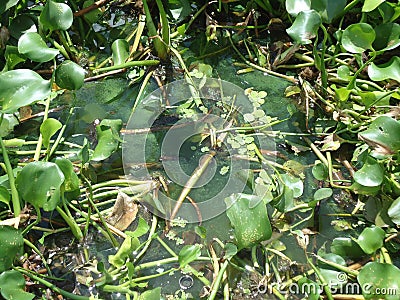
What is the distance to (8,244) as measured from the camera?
104 cm

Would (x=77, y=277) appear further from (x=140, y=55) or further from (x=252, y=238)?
(x=140, y=55)

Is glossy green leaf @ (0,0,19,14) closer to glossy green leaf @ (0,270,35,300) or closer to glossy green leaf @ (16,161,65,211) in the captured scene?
glossy green leaf @ (16,161,65,211)

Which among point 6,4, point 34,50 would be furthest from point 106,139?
point 6,4

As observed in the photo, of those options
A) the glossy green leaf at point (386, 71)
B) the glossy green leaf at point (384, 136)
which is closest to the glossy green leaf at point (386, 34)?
the glossy green leaf at point (386, 71)

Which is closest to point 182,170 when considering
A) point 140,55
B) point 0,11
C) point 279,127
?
point 279,127

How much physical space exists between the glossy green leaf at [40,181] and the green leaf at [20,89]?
17 centimetres

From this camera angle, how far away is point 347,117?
4.66ft

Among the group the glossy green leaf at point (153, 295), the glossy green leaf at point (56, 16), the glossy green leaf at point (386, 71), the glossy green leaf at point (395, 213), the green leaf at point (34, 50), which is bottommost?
the glossy green leaf at point (395, 213)

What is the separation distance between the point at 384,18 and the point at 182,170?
662mm

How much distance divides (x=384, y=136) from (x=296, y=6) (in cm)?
43

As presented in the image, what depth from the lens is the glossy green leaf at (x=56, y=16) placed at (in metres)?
1.37
